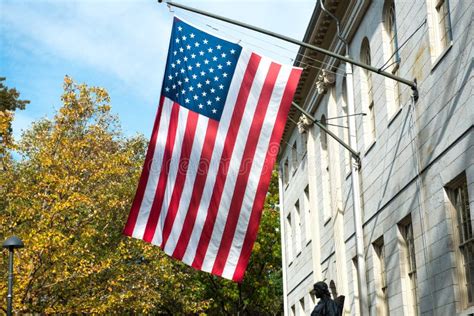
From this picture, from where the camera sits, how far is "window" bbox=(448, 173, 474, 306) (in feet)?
43.8

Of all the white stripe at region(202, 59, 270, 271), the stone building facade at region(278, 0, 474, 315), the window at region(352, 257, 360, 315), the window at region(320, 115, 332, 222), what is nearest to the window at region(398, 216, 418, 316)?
the stone building facade at region(278, 0, 474, 315)

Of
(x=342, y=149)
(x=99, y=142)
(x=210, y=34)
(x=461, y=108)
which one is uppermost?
(x=99, y=142)

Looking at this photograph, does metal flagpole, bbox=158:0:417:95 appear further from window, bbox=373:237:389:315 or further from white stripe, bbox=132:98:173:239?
window, bbox=373:237:389:315

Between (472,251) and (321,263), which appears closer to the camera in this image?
(472,251)

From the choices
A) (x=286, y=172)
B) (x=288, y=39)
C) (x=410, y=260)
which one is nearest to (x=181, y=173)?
(x=288, y=39)

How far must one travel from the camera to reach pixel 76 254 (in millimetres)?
26938

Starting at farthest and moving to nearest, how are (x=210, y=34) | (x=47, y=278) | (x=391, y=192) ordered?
(x=47, y=278) < (x=391, y=192) < (x=210, y=34)

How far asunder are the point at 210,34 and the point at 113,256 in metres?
17.4

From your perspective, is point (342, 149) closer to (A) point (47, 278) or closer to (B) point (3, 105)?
(A) point (47, 278)

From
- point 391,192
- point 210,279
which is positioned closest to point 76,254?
point 391,192

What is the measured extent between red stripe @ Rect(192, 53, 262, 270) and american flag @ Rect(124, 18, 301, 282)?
0.06ft

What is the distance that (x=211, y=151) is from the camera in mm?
13648

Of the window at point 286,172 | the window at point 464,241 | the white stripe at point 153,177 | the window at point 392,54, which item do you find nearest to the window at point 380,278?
the window at point 392,54

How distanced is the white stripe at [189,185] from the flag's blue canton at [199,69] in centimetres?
29
